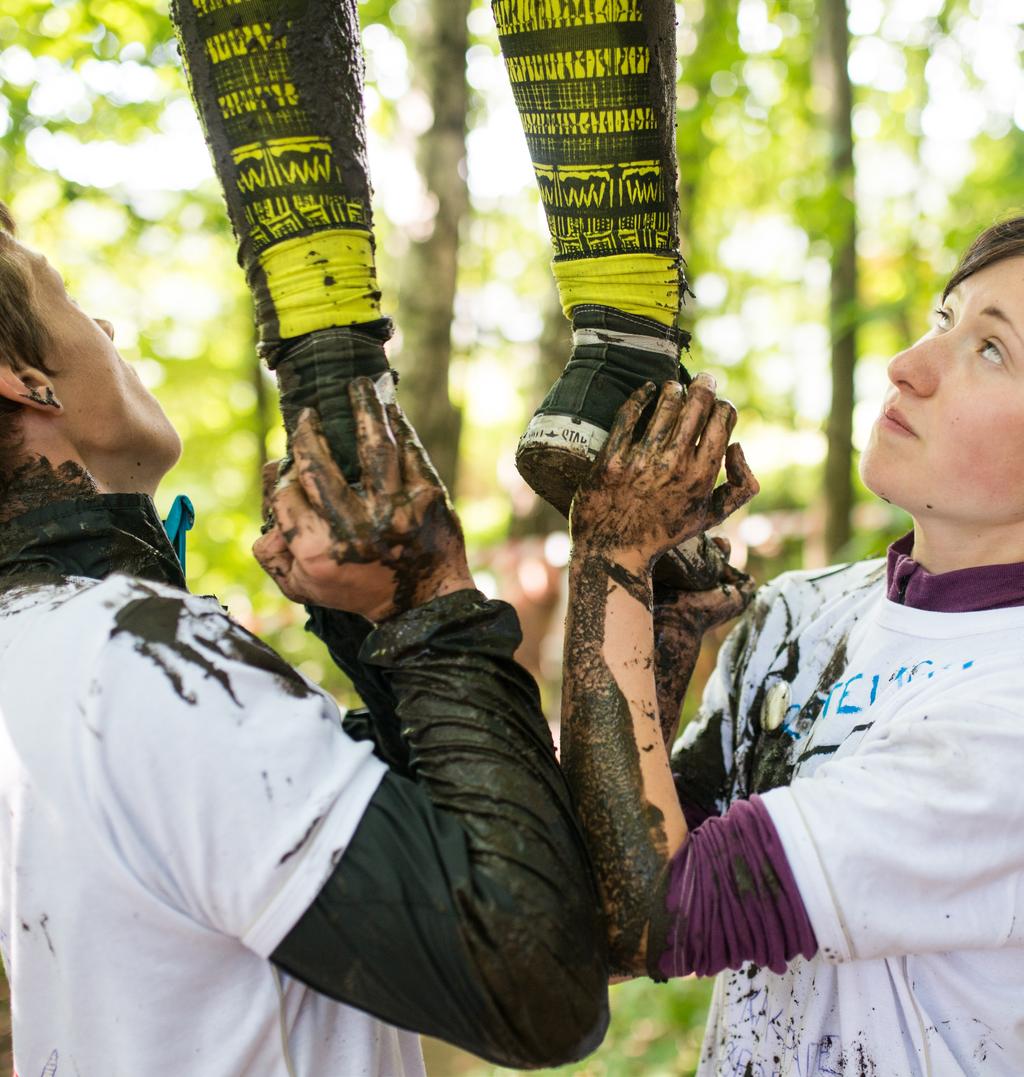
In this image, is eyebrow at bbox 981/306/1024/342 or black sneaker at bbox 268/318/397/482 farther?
eyebrow at bbox 981/306/1024/342

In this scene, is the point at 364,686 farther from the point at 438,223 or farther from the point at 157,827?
the point at 438,223

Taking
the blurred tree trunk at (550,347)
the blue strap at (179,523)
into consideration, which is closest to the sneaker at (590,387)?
the blue strap at (179,523)

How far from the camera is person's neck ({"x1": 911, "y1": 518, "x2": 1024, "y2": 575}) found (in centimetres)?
149

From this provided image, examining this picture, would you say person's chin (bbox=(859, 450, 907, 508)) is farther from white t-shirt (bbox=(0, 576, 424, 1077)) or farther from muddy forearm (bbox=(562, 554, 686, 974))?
white t-shirt (bbox=(0, 576, 424, 1077))

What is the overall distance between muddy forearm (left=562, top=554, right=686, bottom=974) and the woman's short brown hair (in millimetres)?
841

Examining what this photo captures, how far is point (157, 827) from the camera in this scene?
3.39 feet

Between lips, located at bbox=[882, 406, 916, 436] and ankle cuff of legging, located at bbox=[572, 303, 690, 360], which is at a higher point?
ankle cuff of legging, located at bbox=[572, 303, 690, 360]

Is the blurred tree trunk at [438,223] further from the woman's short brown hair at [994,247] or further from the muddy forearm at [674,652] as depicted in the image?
the woman's short brown hair at [994,247]

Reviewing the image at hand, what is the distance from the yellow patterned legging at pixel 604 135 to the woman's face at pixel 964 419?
0.46 metres

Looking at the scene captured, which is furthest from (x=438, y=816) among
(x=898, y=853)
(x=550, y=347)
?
(x=550, y=347)

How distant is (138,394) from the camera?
1583 mm

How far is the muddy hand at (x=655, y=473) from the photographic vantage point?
1.38 meters

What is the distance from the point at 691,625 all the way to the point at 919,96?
10417 millimetres

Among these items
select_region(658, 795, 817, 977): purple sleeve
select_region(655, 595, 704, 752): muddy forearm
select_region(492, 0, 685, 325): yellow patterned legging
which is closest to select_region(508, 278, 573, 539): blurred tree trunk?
select_region(655, 595, 704, 752): muddy forearm
